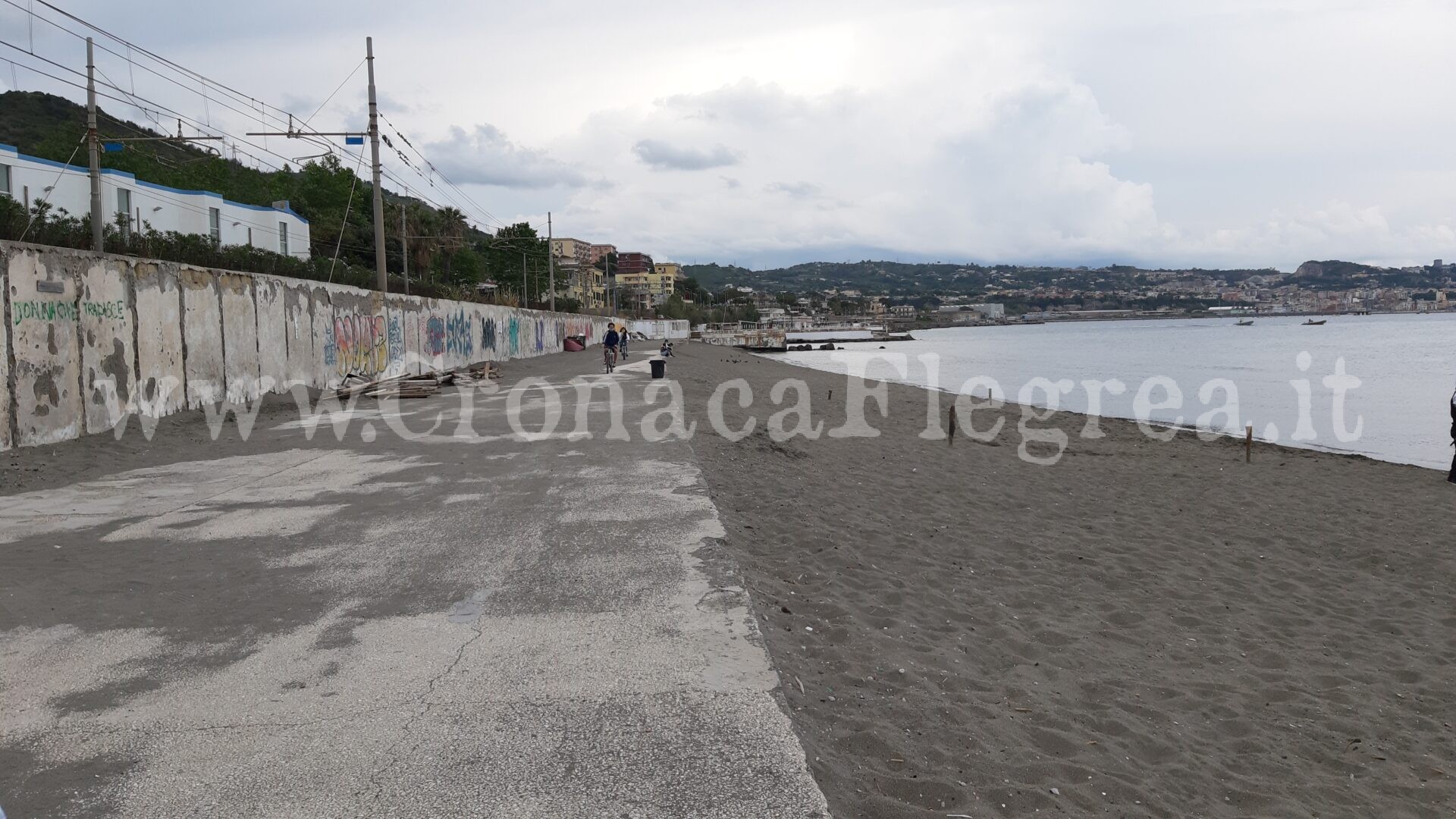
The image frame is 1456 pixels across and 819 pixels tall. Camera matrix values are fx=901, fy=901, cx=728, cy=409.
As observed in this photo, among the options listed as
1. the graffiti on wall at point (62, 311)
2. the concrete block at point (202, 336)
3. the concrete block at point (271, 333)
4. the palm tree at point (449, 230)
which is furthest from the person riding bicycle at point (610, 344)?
the palm tree at point (449, 230)

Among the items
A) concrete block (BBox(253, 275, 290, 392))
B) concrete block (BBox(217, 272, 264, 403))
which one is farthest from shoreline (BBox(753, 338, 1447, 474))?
concrete block (BBox(217, 272, 264, 403))

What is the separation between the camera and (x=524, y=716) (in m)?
3.88

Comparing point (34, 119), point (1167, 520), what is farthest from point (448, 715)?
point (34, 119)

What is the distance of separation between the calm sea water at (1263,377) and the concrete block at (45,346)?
80.5ft

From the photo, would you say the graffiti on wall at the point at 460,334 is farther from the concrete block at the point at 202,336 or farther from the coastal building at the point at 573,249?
the coastal building at the point at 573,249

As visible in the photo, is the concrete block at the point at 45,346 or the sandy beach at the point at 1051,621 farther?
the concrete block at the point at 45,346

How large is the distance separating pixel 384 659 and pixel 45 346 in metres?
9.51

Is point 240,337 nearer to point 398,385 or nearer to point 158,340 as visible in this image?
point 158,340

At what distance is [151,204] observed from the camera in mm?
40844

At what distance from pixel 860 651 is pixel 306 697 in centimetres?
304

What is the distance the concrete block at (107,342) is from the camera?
11906mm

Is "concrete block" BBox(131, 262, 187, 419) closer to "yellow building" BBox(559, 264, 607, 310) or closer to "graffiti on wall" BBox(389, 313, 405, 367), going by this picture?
"graffiti on wall" BBox(389, 313, 405, 367)

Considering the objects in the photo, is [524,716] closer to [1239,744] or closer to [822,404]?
[1239,744]

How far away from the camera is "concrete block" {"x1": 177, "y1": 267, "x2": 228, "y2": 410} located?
14242mm
